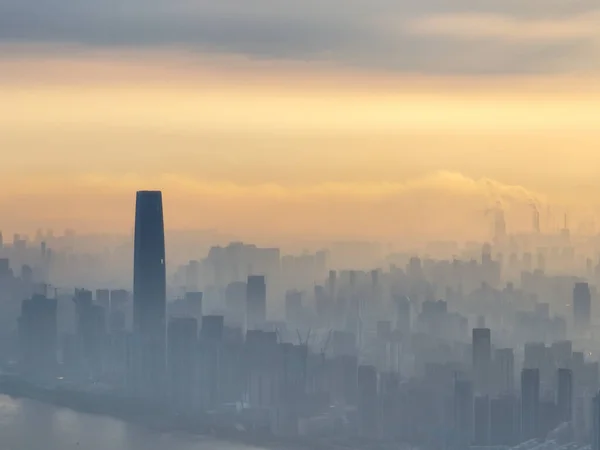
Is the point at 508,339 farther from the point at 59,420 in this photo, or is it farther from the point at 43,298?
the point at 43,298

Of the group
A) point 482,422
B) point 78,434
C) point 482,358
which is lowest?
point 78,434

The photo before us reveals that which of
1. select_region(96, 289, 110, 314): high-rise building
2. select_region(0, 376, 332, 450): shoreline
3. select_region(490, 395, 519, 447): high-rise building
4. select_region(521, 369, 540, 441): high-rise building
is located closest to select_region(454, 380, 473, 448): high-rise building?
select_region(490, 395, 519, 447): high-rise building

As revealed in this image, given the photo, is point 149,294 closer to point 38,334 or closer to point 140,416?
point 38,334

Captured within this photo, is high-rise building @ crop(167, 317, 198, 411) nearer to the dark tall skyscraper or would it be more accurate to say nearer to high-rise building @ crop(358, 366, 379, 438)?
the dark tall skyscraper

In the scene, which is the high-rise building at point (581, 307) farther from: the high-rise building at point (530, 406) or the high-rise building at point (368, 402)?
the high-rise building at point (530, 406)

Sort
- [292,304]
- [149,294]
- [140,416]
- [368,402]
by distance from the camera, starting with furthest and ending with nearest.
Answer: [149,294], [292,304], [140,416], [368,402]

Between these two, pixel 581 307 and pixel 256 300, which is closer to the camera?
pixel 581 307

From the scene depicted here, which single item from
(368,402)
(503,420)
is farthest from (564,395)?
(368,402)

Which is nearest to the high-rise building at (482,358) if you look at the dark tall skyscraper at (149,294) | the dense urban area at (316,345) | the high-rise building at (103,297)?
the dense urban area at (316,345)
